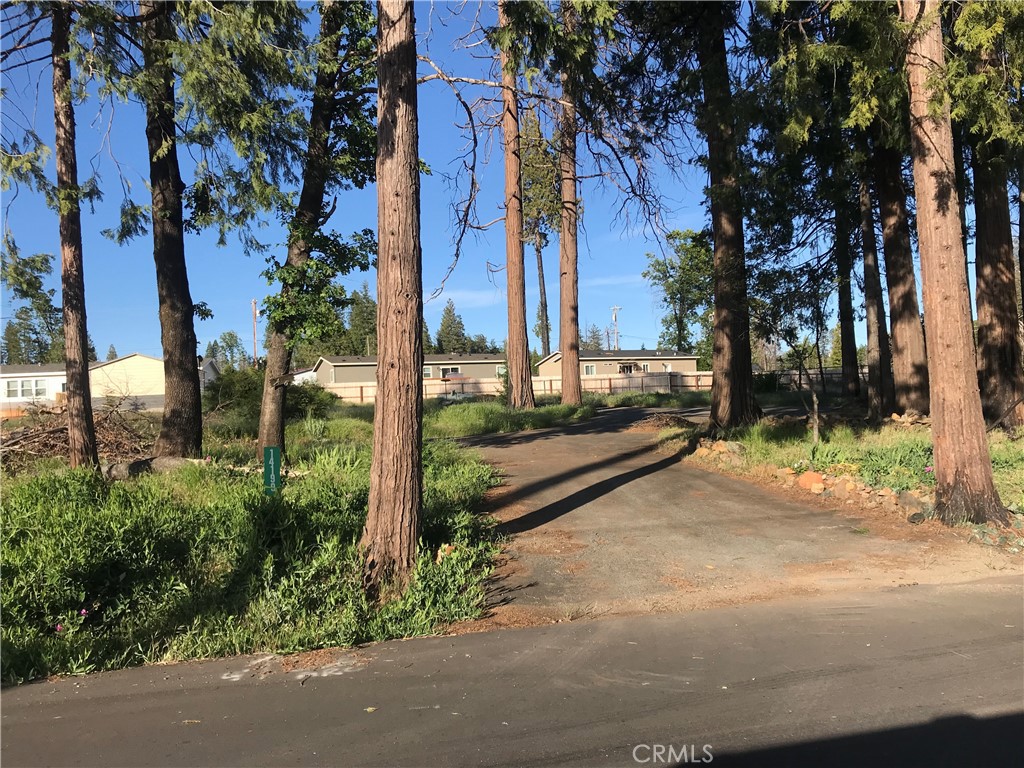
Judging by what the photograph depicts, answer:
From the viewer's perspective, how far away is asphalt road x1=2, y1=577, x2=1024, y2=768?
326 cm

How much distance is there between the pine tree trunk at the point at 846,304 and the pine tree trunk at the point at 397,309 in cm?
1196

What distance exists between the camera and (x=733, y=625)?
4844mm

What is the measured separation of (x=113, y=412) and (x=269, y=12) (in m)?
7.66

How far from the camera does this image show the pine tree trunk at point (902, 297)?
42.9ft

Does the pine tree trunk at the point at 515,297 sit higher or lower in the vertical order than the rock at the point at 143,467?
higher

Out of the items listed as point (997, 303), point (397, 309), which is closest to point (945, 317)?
point (397, 309)

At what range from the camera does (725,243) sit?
13.0 m

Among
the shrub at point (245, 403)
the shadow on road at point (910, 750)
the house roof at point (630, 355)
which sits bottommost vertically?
the shadow on road at point (910, 750)

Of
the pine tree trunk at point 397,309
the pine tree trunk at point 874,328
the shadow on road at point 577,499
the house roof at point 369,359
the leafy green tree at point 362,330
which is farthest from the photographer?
the leafy green tree at point 362,330

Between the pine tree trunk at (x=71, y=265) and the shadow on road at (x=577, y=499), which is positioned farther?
the pine tree trunk at (x=71, y=265)

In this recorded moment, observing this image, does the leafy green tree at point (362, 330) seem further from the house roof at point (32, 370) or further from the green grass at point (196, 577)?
the green grass at point (196, 577)

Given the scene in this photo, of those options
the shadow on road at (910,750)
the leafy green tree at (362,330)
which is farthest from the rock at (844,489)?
the leafy green tree at (362,330)

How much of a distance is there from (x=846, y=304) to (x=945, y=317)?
14.7 metres

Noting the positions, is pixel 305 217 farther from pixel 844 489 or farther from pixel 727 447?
pixel 844 489
